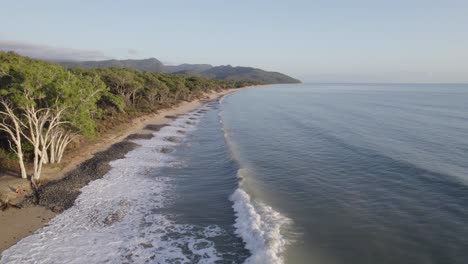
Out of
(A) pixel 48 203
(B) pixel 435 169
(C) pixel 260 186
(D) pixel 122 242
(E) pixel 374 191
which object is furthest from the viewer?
(B) pixel 435 169

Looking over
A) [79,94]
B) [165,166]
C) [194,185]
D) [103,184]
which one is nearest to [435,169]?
[194,185]

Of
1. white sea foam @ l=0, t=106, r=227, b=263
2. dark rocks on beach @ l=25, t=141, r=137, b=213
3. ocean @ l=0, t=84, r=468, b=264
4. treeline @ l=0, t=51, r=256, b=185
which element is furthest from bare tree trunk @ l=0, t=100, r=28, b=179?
ocean @ l=0, t=84, r=468, b=264

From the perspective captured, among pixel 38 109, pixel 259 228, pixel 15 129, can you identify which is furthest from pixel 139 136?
pixel 259 228

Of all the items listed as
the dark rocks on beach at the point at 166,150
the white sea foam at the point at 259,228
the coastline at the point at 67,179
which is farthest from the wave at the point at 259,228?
the dark rocks on beach at the point at 166,150

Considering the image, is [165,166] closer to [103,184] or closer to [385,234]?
[103,184]

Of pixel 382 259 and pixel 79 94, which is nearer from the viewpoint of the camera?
pixel 382 259

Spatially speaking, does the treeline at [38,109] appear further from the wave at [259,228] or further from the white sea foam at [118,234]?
the wave at [259,228]
